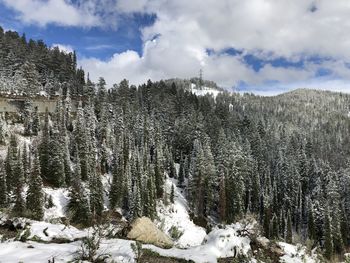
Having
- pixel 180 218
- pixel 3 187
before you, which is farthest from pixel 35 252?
pixel 180 218

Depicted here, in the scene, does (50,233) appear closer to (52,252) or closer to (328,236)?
(52,252)

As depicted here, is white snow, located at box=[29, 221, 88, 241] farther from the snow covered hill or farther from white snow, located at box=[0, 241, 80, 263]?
white snow, located at box=[0, 241, 80, 263]

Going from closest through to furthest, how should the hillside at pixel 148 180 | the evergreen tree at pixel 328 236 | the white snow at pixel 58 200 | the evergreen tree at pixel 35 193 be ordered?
the hillside at pixel 148 180 < the evergreen tree at pixel 35 193 < the white snow at pixel 58 200 < the evergreen tree at pixel 328 236

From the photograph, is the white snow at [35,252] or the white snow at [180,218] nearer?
the white snow at [35,252]

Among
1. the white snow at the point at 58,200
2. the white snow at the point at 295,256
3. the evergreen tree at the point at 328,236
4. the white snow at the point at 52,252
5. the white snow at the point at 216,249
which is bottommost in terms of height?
the evergreen tree at the point at 328,236

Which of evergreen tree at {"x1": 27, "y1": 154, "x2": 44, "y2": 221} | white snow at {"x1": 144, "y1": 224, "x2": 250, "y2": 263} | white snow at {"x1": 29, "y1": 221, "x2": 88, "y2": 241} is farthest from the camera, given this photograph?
evergreen tree at {"x1": 27, "y1": 154, "x2": 44, "y2": 221}

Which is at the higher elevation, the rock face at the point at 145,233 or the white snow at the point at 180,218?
the rock face at the point at 145,233

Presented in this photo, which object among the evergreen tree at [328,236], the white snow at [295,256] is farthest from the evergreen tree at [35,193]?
the evergreen tree at [328,236]

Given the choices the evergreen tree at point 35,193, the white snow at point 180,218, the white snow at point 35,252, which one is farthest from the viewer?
the white snow at point 180,218

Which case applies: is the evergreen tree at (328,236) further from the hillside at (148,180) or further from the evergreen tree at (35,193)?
the evergreen tree at (35,193)

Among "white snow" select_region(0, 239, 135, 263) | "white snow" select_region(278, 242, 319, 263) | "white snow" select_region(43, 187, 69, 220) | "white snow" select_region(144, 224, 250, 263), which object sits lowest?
"white snow" select_region(43, 187, 69, 220)

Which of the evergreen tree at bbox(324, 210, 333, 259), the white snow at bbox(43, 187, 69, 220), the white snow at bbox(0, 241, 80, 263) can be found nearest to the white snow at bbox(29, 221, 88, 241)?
the white snow at bbox(0, 241, 80, 263)

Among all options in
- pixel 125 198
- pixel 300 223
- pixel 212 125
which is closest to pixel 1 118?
pixel 125 198

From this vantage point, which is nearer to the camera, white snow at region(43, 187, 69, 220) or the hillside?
the hillside
